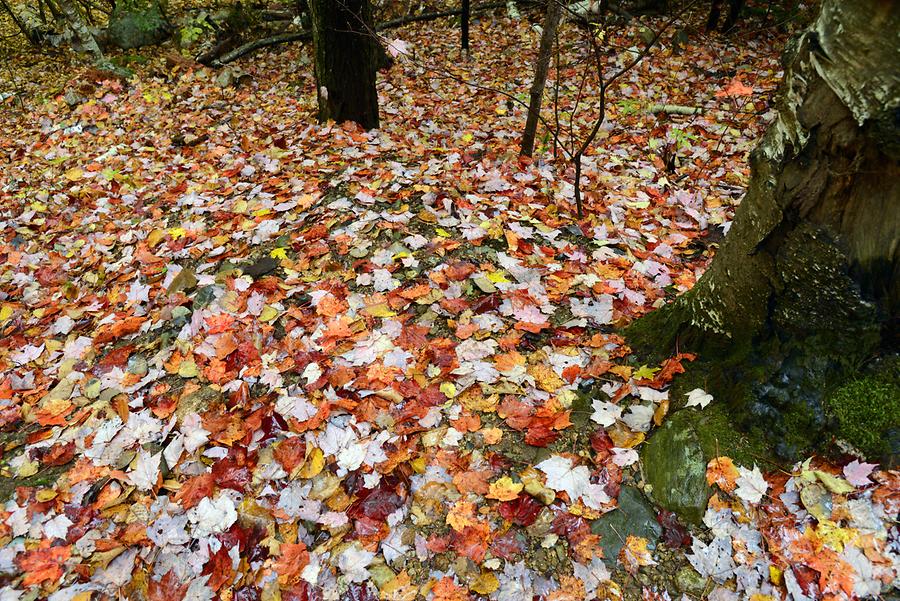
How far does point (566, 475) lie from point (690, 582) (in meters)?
0.61

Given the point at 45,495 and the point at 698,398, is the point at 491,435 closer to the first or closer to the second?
the point at 698,398

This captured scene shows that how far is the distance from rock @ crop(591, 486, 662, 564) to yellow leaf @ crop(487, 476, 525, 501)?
0.35m

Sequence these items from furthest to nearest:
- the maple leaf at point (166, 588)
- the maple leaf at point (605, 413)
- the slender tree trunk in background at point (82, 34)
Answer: the slender tree trunk in background at point (82, 34) < the maple leaf at point (605, 413) < the maple leaf at point (166, 588)

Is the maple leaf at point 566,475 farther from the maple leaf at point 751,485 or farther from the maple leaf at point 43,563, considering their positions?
the maple leaf at point 43,563

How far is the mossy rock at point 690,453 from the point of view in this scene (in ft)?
7.37

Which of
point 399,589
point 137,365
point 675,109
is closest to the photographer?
point 399,589

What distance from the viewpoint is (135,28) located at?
9602mm

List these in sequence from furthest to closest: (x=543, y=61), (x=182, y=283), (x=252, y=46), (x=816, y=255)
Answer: (x=252, y=46), (x=543, y=61), (x=182, y=283), (x=816, y=255)

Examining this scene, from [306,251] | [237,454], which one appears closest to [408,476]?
[237,454]

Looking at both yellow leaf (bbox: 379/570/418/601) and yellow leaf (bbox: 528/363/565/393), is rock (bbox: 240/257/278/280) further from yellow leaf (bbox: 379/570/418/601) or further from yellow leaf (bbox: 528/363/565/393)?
yellow leaf (bbox: 379/570/418/601)

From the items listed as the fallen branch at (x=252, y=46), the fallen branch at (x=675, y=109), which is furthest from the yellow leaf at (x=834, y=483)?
the fallen branch at (x=252, y=46)

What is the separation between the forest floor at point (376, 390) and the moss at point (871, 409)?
0.10m

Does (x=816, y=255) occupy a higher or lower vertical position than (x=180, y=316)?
higher

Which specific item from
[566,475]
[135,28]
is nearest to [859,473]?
[566,475]
